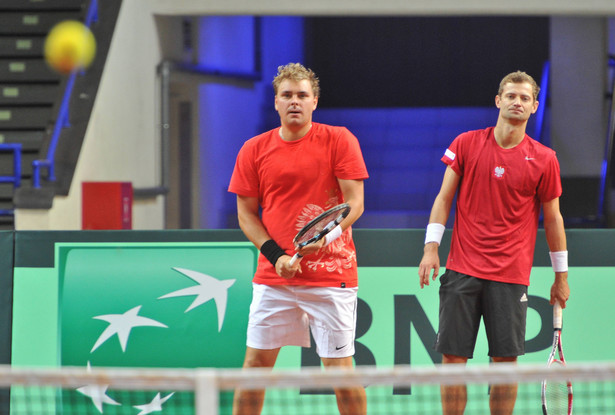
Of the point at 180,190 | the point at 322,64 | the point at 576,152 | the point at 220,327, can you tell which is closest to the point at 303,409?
the point at 220,327

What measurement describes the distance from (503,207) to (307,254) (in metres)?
0.94

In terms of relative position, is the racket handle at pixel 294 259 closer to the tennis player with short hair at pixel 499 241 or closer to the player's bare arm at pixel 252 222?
the player's bare arm at pixel 252 222

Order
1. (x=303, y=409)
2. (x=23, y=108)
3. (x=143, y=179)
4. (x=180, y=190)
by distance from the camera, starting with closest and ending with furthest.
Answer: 1. (x=303, y=409)
2. (x=23, y=108)
3. (x=143, y=179)
4. (x=180, y=190)

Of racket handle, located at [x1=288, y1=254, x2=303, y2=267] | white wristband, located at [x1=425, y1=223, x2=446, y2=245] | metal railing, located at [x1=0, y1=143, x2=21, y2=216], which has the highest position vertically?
metal railing, located at [x1=0, y1=143, x2=21, y2=216]

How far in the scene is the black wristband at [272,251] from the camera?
3740 millimetres

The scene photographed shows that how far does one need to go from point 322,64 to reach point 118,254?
11.8m

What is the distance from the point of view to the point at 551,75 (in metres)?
13.1

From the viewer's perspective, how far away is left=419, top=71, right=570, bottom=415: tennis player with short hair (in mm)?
3838

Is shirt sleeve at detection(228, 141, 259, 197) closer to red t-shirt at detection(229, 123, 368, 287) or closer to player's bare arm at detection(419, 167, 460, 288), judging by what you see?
red t-shirt at detection(229, 123, 368, 287)

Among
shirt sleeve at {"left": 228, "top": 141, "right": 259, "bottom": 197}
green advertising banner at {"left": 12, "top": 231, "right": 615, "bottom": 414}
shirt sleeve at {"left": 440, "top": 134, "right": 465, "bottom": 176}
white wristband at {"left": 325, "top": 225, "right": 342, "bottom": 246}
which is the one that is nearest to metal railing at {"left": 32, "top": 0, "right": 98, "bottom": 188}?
green advertising banner at {"left": 12, "top": 231, "right": 615, "bottom": 414}

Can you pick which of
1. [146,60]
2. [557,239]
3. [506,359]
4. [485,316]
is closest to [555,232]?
[557,239]

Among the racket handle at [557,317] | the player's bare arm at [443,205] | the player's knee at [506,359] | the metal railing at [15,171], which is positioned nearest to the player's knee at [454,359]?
the player's knee at [506,359]

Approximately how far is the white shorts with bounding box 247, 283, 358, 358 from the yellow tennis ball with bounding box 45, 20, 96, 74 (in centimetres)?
520

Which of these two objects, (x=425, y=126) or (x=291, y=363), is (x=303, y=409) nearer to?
(x=291, y=363)
